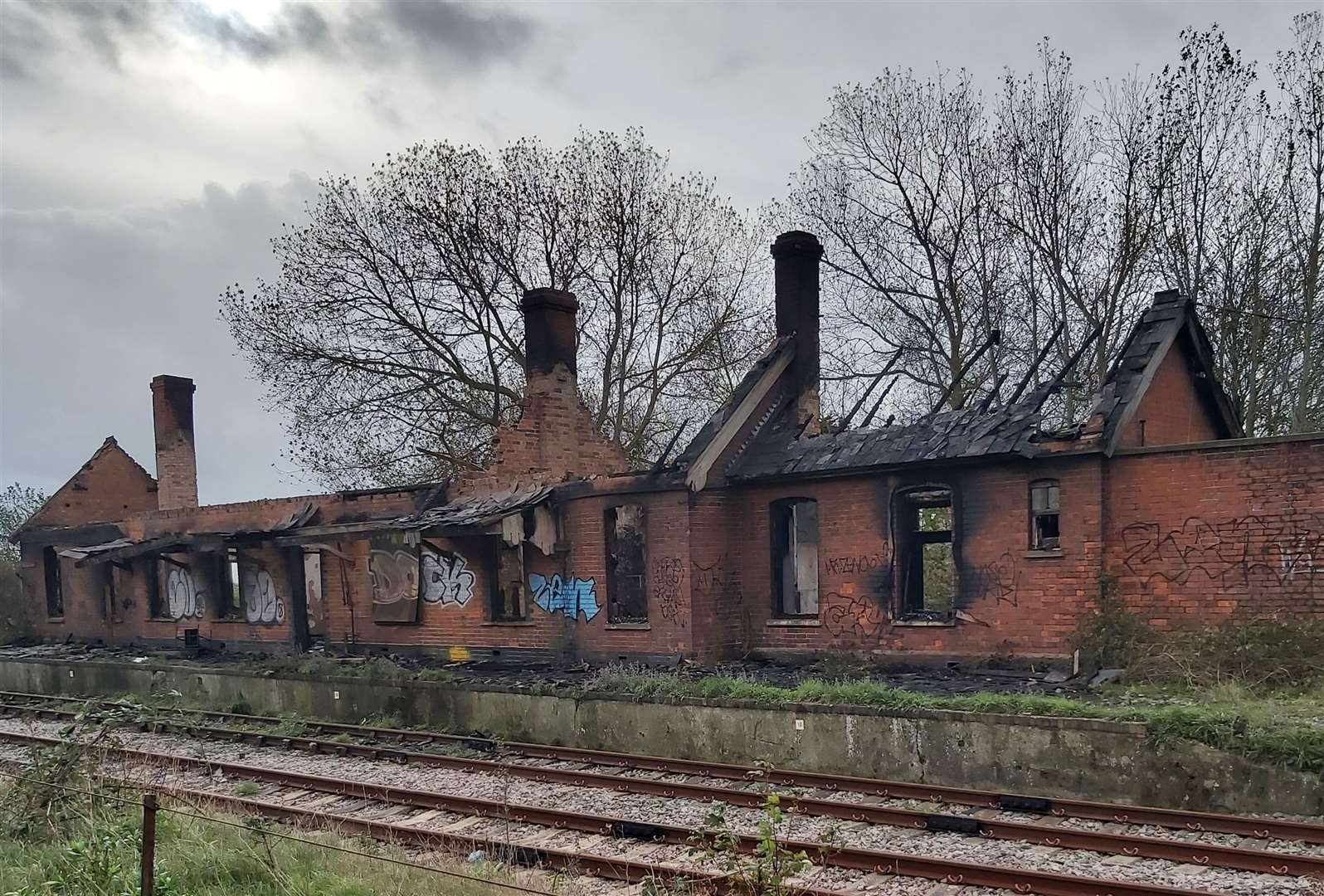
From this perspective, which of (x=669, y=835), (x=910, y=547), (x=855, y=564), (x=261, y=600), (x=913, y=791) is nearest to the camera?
(x=669, y=835)

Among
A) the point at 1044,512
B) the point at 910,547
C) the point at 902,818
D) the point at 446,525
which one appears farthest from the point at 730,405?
the point at 902,818

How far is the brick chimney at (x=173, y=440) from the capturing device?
2904 centimetres

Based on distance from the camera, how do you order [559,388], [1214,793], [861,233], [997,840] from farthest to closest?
1. [861,233]
2. [559,388]
3. [1214,793]
4. [997,840]

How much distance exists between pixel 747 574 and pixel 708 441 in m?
2.50

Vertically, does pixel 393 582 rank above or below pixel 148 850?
below

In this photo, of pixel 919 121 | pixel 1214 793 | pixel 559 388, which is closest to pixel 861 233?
pixel 919 121

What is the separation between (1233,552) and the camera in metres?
11.9

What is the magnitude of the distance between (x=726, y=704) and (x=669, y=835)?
11.5 ft

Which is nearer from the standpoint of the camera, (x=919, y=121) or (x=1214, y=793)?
(x=1214, y=793)

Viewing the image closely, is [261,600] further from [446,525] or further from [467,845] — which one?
[467,845]

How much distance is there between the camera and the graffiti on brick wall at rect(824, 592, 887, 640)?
15008 mm

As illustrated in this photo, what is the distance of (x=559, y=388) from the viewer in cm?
2125

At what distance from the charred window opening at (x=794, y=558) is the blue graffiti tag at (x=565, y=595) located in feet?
11.2

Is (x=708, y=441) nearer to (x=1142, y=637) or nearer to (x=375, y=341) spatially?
(x=1142, y=637)
